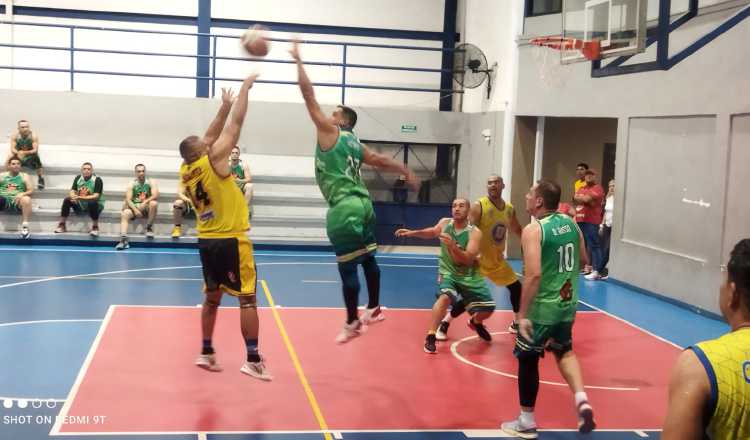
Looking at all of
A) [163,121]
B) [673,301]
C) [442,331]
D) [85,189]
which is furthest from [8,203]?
[673,301]

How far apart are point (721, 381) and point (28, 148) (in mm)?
16378

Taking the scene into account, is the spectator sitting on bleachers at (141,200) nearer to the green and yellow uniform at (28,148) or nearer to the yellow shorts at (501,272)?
the green and yellow uniform at (28,148)

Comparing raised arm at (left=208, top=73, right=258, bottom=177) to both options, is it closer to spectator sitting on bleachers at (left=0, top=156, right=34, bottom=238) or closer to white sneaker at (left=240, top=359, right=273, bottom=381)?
white sneaker at (left=240, top=359, right=273, bottom=381)

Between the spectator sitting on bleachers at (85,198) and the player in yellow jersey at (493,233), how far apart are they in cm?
903

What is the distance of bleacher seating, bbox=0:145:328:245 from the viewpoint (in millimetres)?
16547

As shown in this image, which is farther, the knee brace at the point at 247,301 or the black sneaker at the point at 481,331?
the black sneaker at the point at 481,331

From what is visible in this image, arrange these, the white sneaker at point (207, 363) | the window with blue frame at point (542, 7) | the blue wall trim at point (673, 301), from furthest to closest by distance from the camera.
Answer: the window with blue frame at point (542, 7) < the blue wall trim at point (673, 301) < the white sneaker at point (207, 363)

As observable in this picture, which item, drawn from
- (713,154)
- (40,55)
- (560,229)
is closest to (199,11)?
(40,55)

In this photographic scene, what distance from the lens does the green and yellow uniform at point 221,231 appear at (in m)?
6.86

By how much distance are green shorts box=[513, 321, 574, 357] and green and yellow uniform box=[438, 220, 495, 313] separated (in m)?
2.45

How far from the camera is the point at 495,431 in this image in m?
6.59

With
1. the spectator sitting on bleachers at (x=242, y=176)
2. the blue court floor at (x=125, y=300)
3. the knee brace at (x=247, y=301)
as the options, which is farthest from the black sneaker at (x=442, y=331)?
the spectator sitting on bleachers at (x=242, y=176)

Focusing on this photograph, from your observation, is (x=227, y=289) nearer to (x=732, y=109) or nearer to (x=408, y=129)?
(x=732, y=109)

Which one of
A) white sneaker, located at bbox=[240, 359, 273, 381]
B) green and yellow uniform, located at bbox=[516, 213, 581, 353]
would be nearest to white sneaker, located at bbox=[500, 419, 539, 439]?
green and yellow uniform, located at bbox=[516, 213, 581, 353]
